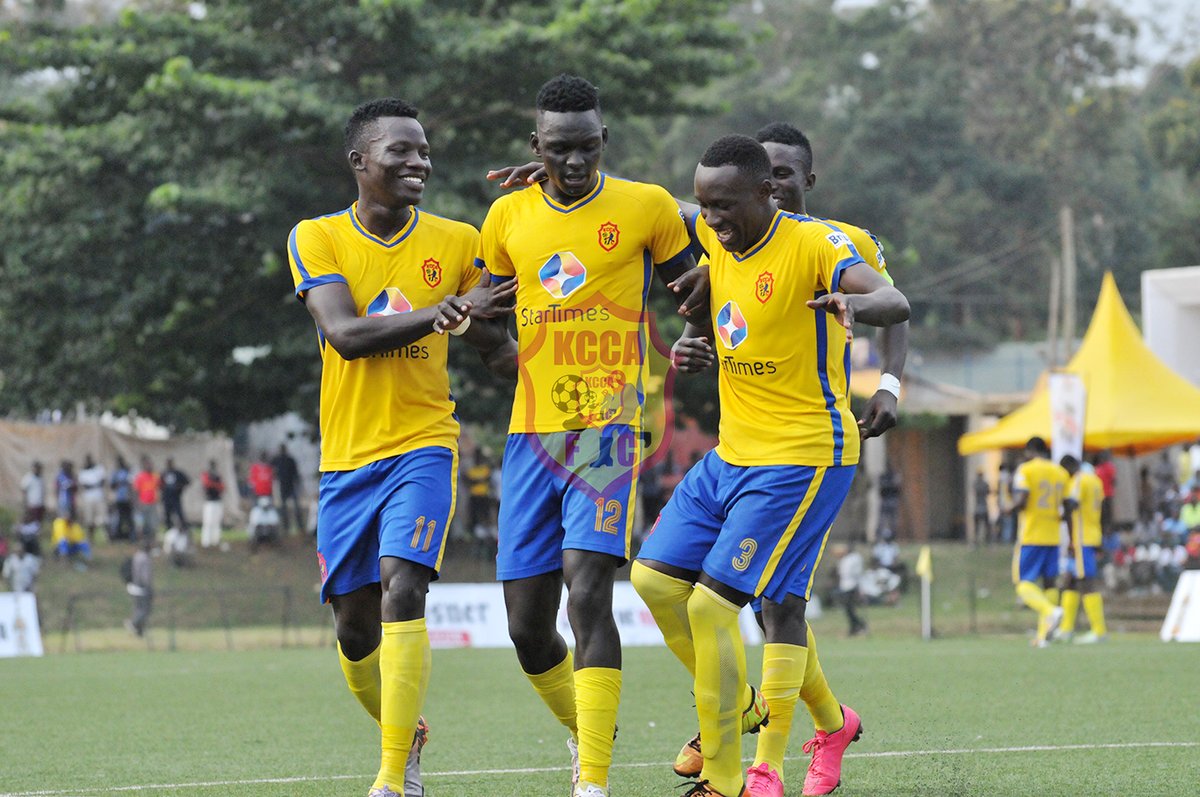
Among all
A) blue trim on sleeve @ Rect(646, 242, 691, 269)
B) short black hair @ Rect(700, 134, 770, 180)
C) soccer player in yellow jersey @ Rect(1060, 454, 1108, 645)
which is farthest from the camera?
soccer player in yellow jersey @ Rect(1060, 454, 1108, 645)

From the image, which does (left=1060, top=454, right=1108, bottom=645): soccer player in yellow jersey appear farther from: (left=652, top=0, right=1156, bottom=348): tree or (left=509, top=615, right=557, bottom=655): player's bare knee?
(left=652, top=0, right=1156, bottom=348): tree

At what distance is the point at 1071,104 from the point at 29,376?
1693 inches

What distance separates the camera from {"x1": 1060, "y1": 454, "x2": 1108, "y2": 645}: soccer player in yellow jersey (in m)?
21.4

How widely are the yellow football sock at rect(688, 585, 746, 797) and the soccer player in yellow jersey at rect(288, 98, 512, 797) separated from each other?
1051mm

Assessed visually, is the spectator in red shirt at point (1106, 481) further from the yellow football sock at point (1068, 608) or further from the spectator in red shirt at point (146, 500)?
the spectator in red shirt at point (146, 500)

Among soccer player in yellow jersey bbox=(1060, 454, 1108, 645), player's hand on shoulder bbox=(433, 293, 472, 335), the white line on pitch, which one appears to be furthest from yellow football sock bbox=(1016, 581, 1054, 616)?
player's hand on shoulder bbox=(433, 293, 472, 335)

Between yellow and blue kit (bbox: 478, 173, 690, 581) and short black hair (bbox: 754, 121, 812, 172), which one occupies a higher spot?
short black hair (bbox: 754, 121, 812, 172)

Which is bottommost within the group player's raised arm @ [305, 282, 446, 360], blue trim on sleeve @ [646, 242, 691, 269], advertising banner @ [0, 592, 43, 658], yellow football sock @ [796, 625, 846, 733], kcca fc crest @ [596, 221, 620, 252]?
advertising banner @ [0, 592, 43, 658]

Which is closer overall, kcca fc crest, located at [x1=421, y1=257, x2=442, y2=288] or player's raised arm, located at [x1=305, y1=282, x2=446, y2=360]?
player's raised arm, located at [x1=305, y1=282, x2=446, y2=360]

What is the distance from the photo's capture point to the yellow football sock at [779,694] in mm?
7199

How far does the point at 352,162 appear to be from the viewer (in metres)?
7.33

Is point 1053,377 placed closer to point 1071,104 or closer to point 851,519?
point 851,519

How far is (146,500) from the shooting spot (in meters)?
33.2

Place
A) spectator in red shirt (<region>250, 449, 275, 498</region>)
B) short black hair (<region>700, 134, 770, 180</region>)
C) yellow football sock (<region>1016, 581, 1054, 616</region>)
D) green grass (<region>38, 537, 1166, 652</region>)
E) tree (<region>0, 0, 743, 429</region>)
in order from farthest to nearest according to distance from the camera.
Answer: spectator in red shirt (<region>250, 449, 275, 498</region>) → tree (<region>0, 0, 743, 429</region>) → green grass (<region>38, 537, 1166, 652</region>) → yellow football sock (<region>1016, 581, 1054, 616</region>) → short black hair (<region>700, 134, 770, 180</region>)
